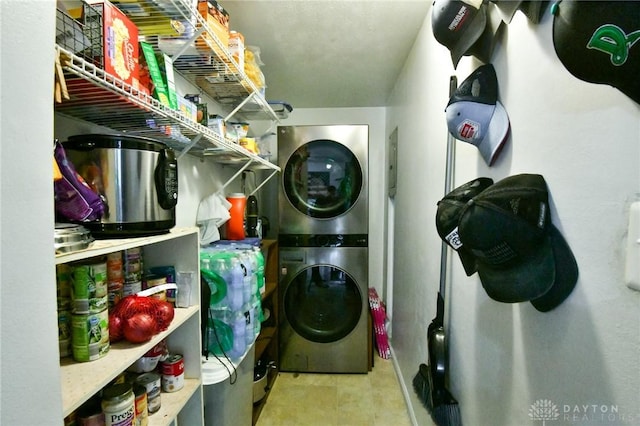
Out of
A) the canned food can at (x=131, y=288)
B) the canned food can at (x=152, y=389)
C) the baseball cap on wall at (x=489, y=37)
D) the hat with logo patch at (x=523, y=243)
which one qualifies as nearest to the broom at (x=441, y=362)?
the baseball cap on wall at (x=489, y=37)

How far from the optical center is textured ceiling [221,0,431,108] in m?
1.44

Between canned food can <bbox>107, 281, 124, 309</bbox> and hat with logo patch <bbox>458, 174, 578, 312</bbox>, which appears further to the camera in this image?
canned food can <bbox>107, 281, 124, 309</bbox>

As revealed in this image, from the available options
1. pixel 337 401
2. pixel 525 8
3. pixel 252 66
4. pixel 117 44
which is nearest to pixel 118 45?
pixel 117 44

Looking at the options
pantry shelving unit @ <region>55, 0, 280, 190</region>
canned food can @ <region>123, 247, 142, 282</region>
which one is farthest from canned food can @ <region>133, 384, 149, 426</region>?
pantry shelving unit @ <region>55, 0, 280, 190</region>

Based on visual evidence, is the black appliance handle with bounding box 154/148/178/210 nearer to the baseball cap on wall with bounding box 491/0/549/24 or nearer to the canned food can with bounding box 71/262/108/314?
the canned food can with bounding box 71/262/108/314

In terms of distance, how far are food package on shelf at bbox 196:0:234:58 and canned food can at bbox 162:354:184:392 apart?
117cm

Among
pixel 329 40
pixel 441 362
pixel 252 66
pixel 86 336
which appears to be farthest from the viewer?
pixel 329 40

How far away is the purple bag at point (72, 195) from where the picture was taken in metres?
0.61

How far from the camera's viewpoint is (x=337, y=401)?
200 centimetres

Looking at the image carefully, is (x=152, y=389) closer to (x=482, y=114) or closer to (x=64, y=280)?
(x=64, y=280)

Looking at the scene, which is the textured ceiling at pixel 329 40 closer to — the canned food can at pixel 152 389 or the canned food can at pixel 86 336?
the canned food can at pixel 86 336

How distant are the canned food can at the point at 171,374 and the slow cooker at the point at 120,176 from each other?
52 cm

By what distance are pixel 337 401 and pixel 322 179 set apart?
1690 millimetres

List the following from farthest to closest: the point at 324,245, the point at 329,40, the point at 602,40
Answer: the point at 324,245, the point at 329,40, the point at 602,40
